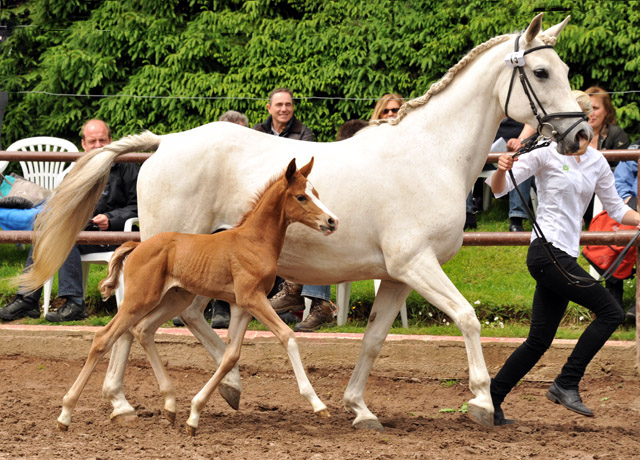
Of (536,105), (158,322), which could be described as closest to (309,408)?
(158,322)

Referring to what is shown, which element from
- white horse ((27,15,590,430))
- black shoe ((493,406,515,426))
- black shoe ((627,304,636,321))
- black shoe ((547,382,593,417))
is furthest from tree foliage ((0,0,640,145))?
black shoe ((493,406,515,426))

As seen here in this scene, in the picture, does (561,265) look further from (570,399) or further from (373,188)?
(373,188)

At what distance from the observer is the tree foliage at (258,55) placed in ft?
32.5

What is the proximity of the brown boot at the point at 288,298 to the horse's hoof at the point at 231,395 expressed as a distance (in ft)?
5.00

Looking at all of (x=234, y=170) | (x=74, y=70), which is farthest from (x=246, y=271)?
(x=74, y=70)

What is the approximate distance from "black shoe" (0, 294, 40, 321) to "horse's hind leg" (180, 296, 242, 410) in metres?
2.23

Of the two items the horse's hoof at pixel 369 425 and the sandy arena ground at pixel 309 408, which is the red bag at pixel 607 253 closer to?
the sandy arena ground at pixel 309 408

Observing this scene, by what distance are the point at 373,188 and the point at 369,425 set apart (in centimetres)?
137

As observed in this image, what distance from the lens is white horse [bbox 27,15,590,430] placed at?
4.88 metres

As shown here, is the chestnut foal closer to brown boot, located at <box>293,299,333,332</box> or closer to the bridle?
the bridle

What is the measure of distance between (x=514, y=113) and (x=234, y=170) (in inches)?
64.9

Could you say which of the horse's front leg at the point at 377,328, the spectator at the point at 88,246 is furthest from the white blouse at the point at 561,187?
the spectator at the point at 88,246

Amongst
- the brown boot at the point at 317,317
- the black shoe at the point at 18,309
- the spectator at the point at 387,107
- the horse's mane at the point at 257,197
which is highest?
the spectator at the point at 387,107

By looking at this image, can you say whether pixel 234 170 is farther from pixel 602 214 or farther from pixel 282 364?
pixel 602 214
